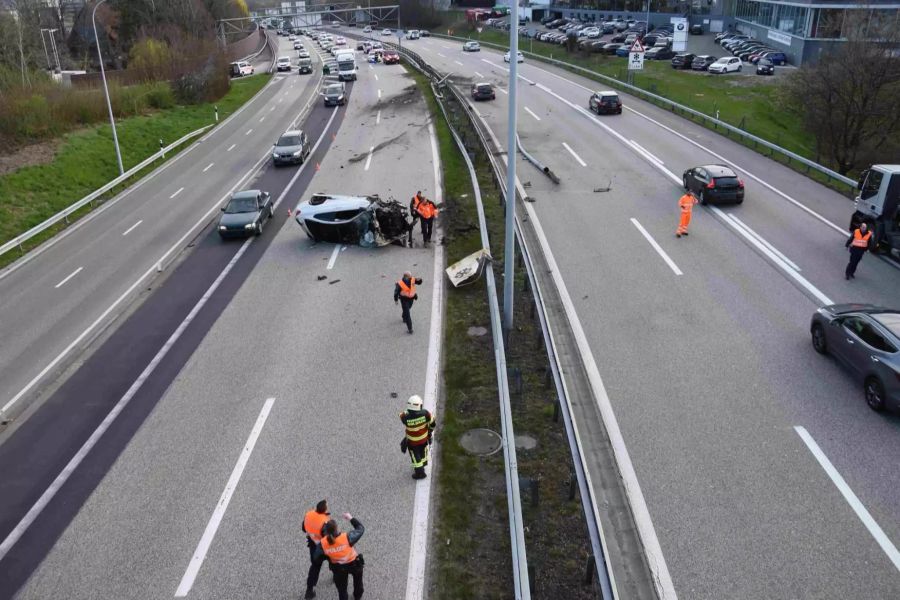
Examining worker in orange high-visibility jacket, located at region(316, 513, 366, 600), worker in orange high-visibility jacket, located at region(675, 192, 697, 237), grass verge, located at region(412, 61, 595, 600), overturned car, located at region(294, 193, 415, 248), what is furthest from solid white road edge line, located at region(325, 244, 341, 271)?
worker in orange high-visibility jacket, located at region(316, 513, 366, 600)

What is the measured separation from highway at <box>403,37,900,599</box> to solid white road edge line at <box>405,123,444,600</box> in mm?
3054

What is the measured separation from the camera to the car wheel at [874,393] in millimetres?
11469

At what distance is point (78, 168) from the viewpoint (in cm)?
3281

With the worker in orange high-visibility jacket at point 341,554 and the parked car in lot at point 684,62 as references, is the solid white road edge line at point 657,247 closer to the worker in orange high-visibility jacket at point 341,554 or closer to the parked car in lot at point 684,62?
the worker in orange high-visibility jacket at point 341,554

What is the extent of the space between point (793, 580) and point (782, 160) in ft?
81.9

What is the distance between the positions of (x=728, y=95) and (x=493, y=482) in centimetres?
4650

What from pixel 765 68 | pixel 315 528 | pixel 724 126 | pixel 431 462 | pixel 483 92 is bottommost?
pixel 431 462

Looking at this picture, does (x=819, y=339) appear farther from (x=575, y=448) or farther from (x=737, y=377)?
(x=575, y=448)

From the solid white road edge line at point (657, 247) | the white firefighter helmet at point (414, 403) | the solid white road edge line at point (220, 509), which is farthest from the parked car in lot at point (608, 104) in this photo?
the white firefighter helmet at point (414, 403)

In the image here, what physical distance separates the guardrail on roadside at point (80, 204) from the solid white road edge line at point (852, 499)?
24.0 meters

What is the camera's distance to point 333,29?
470 ft

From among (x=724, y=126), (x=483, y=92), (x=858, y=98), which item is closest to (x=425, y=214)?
(x=724, y=126)

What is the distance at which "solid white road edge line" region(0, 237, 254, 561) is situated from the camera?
33.3 feet

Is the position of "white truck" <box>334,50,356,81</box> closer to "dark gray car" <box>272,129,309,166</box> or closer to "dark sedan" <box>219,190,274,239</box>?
"dark gray car" <box>272,129,309,166</box>
